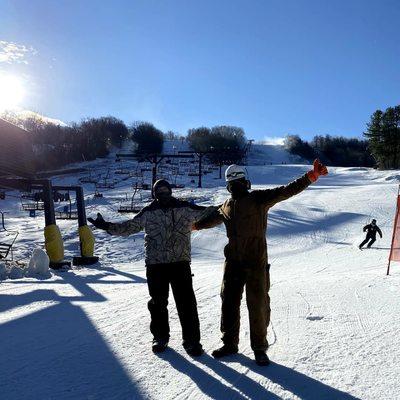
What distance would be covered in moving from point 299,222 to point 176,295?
2417 centimetres

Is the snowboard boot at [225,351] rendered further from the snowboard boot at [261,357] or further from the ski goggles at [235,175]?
the ski goggles at [235,175]

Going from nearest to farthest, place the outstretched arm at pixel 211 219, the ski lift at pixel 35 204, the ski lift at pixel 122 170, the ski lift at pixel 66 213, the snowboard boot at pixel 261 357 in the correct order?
the snowboard boot at pixel 261 357 < the outstretched arm at pixel 211 219 < the ski lift at pixel 35 204 < the ski lift at pixel 66 213 < the ski lift at pixel 122 170

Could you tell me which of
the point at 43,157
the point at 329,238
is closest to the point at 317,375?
the point at 329,238

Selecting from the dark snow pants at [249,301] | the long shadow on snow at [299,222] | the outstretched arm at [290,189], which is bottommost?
the long shadow on snow at [299,222]

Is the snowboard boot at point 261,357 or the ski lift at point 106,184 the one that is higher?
the snowboard boot at point 261,357

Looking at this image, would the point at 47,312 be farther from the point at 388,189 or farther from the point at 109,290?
the point at 388,189

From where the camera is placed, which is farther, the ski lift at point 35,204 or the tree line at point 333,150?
the tree line at point 333,150

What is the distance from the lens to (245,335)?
16.5ft

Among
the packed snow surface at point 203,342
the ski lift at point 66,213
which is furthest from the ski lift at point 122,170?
the packed snow surface at point 203,342

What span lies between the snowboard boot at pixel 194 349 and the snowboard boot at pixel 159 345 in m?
0.24

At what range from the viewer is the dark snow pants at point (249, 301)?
4.27m

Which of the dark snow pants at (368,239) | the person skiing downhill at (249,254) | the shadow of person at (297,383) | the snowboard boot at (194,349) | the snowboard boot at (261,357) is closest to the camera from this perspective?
the shadow of person at (297,383)

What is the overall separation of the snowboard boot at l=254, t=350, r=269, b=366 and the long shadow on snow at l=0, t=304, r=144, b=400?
1.17 meters

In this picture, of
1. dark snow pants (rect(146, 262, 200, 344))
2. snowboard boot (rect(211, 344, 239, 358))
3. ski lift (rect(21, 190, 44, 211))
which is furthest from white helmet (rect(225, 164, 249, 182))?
ski lift (rect(21, 190, 44, 211))
